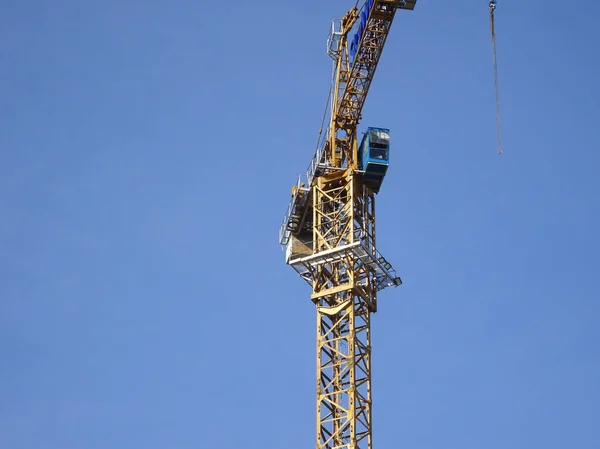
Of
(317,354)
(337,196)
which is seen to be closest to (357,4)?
(337,196)

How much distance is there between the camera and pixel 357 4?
12069cm

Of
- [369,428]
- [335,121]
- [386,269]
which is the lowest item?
[369,428]

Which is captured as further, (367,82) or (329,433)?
(367,82)

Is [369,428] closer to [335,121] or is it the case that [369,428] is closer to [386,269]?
[386,269]

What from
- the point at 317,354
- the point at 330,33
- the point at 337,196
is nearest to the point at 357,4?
the point at 330,33

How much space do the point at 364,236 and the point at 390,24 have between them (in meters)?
11.7

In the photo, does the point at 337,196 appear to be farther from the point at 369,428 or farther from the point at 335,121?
the point at 369,428

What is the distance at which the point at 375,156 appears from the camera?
11681cm

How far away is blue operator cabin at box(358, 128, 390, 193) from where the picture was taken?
11675 centimetres

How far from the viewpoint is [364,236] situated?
380 ft

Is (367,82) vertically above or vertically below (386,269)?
above

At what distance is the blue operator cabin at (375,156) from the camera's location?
117 m

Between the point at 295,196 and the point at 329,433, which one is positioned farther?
the point at 295,196

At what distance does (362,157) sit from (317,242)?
18.6 ft
